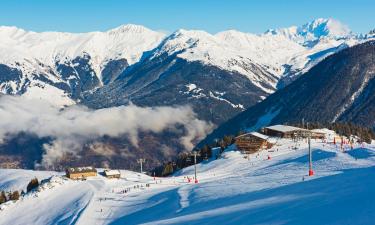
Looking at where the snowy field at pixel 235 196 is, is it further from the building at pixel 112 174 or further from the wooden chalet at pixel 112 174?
the building at pixel 112 174

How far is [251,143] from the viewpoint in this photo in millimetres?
146625

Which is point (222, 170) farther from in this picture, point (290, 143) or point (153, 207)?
point (153, 207)

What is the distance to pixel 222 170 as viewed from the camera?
121812 mm

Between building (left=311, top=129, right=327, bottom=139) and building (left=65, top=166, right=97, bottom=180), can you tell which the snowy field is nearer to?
building (left=311, top=129, right=327, bottom=139)

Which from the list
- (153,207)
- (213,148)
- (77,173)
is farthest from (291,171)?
(213,148)

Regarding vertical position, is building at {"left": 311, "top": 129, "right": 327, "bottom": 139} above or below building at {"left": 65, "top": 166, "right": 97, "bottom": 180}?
above

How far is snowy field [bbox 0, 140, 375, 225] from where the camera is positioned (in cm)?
4443

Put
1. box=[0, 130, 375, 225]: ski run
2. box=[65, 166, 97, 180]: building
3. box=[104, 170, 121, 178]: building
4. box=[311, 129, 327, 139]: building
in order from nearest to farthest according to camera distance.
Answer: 1. box=[0, 130, 375, 225]: ski run
2. box=[65, 166, 97, 180]: building
3. box=[104, 170, 121, 178]: building
4. box=[311, 129, 327, 139]: building

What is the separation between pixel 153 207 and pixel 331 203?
35133 mm

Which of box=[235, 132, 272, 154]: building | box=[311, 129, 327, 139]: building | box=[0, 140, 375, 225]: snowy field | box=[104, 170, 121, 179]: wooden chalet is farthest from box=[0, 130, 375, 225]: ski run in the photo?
box=[311, 129, 327, 139]: building

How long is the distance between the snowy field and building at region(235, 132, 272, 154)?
2865 mm

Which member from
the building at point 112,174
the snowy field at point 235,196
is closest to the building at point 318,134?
the snowy field at point 235,196

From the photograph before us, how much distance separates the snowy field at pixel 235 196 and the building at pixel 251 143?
2.86m

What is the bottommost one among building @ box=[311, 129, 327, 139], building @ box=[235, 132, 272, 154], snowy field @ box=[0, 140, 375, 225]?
snowy field @ box=[0, 140, 375, 225]
